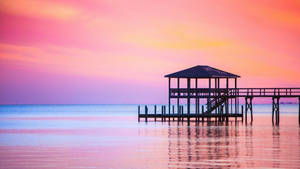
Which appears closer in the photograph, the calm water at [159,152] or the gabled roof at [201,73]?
the calm water at [159,152]

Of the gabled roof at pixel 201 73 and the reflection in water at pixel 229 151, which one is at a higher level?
the gabled roof at pixel 201 73

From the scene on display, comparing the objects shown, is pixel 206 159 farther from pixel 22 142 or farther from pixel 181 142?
pixel 22 142

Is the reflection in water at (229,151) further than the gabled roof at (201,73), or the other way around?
the gabled roof at (201,73)

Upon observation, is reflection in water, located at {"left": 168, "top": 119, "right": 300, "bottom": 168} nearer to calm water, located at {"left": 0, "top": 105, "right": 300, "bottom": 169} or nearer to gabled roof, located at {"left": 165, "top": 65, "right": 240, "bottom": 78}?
calm water, located at {"left": 0, "top": 105, "right": 300, "bottom": 169}

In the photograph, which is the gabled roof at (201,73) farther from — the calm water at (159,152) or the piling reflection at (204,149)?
the calm water at (159,152)

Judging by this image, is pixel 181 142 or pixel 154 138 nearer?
pixel 181 142

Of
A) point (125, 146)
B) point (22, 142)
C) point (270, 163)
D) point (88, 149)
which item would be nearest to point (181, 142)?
point (125, 146)

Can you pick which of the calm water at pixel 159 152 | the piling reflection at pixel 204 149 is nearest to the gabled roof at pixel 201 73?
the piling reflection at pixel 204 149

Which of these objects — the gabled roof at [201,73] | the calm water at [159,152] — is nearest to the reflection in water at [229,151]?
the calm water at [159,152]

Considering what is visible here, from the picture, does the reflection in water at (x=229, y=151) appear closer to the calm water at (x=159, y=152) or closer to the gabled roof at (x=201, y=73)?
the calm water at (x=159, y=152)

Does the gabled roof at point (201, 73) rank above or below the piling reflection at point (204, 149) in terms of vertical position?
above

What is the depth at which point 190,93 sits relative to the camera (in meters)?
68.9

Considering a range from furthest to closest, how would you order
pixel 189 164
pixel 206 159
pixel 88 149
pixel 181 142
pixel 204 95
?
1. pixel 204 95
2. pixel 181 142
3. pixel 88 149
4. pixel 206 159
5. pixel 189 164

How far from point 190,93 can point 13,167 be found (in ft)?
125
